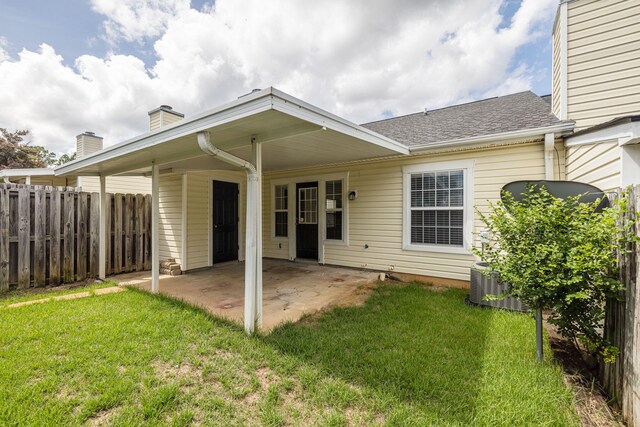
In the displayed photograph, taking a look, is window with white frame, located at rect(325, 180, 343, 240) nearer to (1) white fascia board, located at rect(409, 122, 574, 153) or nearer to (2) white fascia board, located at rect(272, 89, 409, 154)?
(1) white fascia board, located at rect(409, 122, 574, 153)

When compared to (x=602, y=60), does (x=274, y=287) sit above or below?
below

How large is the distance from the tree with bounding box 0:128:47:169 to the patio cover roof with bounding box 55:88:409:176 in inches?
769

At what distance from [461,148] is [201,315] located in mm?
4893

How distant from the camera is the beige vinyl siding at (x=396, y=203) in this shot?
4.52 m

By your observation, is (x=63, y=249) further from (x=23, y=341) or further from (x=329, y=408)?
(x=329, y=408)

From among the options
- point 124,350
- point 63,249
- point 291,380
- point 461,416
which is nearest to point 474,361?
point 461,416

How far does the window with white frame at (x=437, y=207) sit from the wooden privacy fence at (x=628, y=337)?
2.91 m

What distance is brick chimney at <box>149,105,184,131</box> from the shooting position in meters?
8.70

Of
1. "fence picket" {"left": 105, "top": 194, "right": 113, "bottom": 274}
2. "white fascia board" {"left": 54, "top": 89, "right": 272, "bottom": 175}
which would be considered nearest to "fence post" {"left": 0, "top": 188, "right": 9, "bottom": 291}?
"fence picket" {"left": 105, "top": 194, "right": 113, "bottom": 274}

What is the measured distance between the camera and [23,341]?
2.89m

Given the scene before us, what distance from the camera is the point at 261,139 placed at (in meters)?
3.20

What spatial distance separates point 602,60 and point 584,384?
4577mm

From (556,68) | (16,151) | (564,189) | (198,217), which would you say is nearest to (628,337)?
(564,189)

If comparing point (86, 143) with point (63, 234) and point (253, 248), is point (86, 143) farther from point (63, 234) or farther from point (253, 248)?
point (253, 248)
